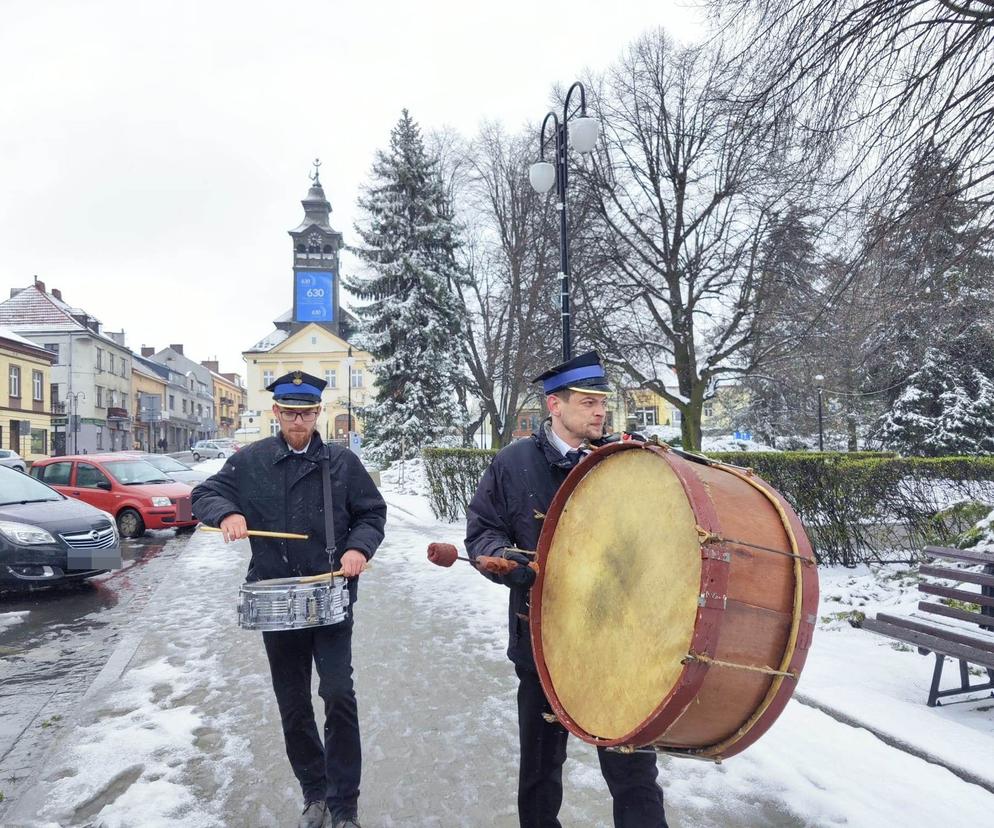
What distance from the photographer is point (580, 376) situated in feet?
9.55

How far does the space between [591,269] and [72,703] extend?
1762 cm

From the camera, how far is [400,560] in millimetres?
10859

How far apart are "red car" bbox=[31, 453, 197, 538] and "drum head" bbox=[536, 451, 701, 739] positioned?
1243 centimetres

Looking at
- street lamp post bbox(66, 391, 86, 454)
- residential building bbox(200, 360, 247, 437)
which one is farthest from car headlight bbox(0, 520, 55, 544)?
residential building bbox(200, 360, 247, 437)

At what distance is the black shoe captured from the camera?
3.24 metres

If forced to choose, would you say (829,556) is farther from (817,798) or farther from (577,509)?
(577,509)

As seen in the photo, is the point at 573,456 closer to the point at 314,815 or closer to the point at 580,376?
Answer: the point at 580,376

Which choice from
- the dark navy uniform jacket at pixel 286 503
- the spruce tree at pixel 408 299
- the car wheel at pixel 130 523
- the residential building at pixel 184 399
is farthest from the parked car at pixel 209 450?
the dark navy uniform jacket at pixel 286 503

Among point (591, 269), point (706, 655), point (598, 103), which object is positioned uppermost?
point (598, 103)

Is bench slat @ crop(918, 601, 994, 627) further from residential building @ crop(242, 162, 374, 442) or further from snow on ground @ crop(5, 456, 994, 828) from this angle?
residential building @ crop(242, 162, 374, 442)

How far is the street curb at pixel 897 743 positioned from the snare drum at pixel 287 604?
2.95m

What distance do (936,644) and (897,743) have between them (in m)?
0.71

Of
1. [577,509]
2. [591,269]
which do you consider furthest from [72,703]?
[591,269]

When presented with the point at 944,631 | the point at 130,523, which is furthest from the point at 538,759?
the point at 130,523
